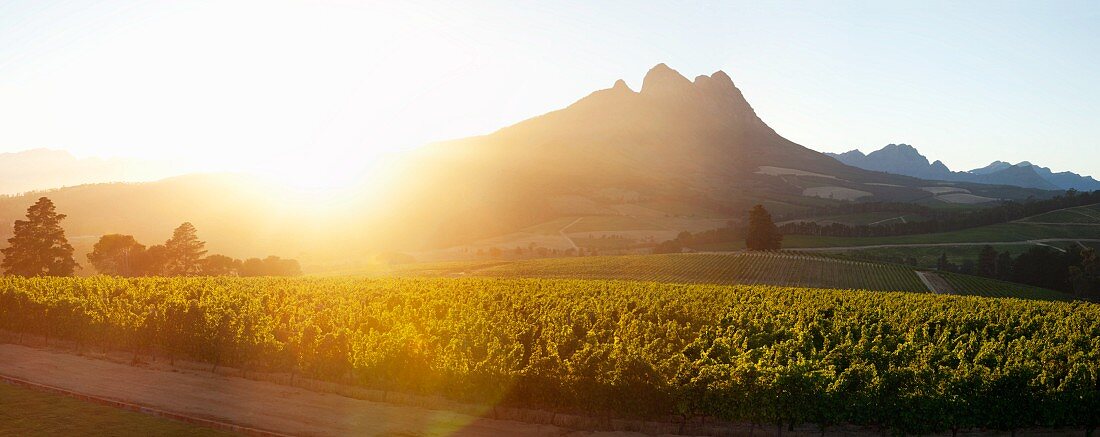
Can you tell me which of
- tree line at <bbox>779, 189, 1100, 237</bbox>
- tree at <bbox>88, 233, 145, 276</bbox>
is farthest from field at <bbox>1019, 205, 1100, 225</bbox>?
tree at <bbox>88, 233, 145, 276</bbox>

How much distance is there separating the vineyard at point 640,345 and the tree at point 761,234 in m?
61.5

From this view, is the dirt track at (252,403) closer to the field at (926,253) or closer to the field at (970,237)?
the field at (926,253)

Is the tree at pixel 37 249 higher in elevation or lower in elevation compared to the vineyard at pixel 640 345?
higher

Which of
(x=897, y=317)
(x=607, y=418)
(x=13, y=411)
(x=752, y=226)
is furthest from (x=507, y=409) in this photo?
(x=752, y=226)

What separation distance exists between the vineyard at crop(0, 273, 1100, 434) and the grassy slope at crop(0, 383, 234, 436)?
33.5 feet

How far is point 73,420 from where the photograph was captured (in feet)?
90.0

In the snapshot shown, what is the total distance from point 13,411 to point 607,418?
79.8 ft

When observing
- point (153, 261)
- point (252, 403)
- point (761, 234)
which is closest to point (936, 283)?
point (761, 234)

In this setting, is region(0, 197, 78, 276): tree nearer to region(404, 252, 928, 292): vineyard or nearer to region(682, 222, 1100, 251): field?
region(404, 252, 928, 292): vineyard

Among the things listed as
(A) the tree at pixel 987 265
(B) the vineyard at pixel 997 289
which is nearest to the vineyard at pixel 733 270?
(B) the vineyard at pixel 997 289

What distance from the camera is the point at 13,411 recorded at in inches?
1117

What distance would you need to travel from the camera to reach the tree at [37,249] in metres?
85.0

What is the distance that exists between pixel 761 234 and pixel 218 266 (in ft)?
301

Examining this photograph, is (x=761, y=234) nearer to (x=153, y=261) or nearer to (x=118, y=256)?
(x=153, y=261)
